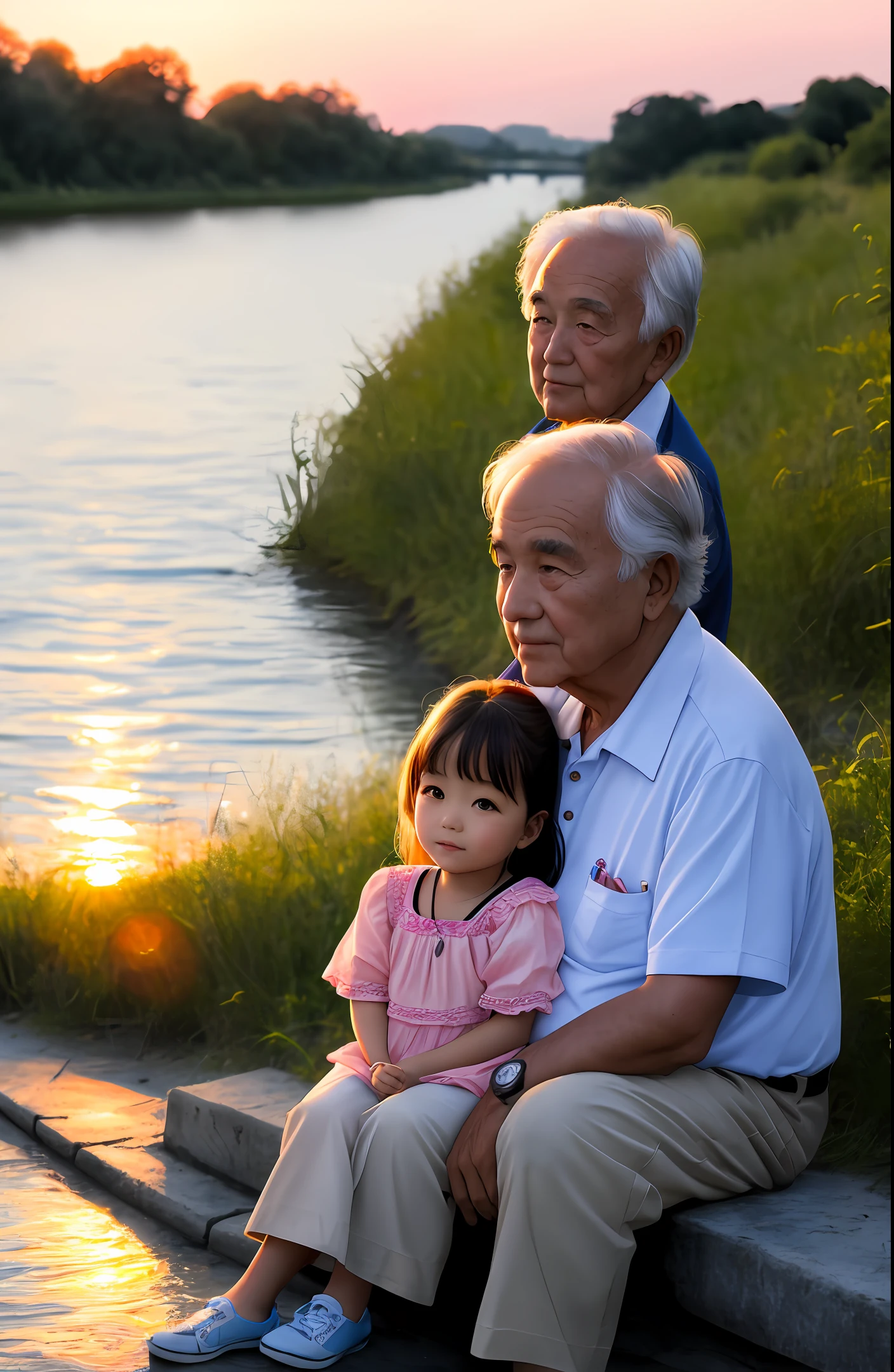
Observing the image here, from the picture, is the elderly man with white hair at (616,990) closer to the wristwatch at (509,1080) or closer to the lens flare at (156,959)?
the wristwatch at (509,1080)

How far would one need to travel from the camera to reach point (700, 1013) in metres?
A: 2.10

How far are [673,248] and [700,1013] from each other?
1367 mm

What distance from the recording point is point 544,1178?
2.02 metres

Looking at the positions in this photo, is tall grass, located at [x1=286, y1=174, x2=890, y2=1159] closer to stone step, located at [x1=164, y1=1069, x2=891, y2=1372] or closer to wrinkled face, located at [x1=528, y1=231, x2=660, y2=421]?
stone step, located at [x1=164, y1=1069, x2=891, y2=1372]

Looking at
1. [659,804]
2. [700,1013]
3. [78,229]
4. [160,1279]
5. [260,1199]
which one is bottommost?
[160,1279]

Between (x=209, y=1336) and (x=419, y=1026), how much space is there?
0.54 metres

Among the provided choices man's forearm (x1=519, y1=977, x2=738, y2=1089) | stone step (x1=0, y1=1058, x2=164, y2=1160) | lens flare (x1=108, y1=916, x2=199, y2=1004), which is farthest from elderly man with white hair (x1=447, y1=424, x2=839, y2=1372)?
lens flare (x1=108, y1=916, x2=199, y2=1004)

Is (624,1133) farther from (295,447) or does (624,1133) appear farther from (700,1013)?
(295,447)

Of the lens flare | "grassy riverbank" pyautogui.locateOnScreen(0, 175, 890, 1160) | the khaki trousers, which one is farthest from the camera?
the lens flare

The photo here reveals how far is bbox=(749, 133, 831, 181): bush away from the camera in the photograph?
21.4 m

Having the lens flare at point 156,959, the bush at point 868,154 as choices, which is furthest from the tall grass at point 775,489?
the bush at point 868,154

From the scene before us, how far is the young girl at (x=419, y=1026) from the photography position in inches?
87.0

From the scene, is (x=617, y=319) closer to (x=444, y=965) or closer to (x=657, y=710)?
(x=657, y=710)

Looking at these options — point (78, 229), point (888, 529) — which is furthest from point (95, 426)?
point (888, 529)
